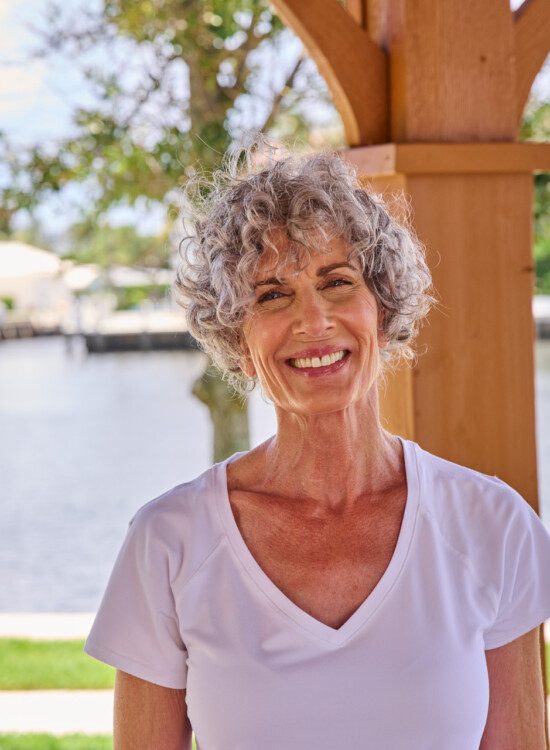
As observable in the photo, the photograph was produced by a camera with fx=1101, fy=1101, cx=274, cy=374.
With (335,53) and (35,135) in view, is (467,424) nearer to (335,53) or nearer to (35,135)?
(335,53)

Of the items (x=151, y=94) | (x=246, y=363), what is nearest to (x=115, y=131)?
(x=151, y=94)

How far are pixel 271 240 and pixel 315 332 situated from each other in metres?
0.15

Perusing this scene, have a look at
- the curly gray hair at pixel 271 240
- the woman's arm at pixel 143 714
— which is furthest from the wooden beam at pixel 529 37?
the woman's arm at pixel 143 714

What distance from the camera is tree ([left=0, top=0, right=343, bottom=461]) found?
5.21 metres

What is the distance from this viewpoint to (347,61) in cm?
213

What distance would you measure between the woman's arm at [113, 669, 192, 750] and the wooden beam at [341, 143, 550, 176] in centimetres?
107

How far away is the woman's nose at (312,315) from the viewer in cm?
150

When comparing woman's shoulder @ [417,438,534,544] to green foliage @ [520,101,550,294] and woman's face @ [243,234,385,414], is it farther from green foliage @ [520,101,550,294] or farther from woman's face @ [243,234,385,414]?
green foliage @ [520,101,550,294]

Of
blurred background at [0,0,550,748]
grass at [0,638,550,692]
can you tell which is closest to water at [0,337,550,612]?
blurred background at [0,0,550,748]

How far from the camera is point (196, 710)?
147 centimetres

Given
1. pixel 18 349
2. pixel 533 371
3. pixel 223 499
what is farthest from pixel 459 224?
pixel 18 349

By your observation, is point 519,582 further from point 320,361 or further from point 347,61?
point 347,61

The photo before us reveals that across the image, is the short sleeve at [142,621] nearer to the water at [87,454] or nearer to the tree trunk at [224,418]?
the tree trunk at [224,418]

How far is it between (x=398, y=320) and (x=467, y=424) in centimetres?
62
